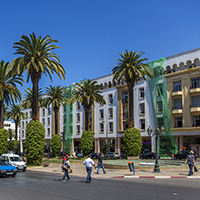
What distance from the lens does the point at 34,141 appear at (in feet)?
116

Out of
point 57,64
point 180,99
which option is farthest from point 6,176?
point 180,99

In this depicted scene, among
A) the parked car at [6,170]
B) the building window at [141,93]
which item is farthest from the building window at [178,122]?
the parked car at [6,170]

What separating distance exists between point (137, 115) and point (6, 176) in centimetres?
4626

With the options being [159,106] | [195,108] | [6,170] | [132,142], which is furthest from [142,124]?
[6,170]

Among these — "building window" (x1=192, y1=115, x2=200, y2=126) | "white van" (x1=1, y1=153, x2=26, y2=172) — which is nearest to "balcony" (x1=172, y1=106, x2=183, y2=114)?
"building window" (x1=192, y1=115, x2=200, y2=126)

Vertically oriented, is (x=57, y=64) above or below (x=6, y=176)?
above

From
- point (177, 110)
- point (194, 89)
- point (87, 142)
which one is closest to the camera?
point (194, 89)

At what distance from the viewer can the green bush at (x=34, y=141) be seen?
35.3 metres

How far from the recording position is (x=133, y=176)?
21.8 metres

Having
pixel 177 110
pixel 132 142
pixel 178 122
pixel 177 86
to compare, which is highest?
pixel 177 86

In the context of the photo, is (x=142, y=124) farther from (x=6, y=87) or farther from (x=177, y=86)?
(x=6, y=87)

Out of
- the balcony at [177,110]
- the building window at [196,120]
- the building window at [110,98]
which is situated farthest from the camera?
the building window at [110,98]

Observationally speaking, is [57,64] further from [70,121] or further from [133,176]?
[70,121]

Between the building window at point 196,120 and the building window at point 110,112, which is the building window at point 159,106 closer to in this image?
the building window at point 196,120
